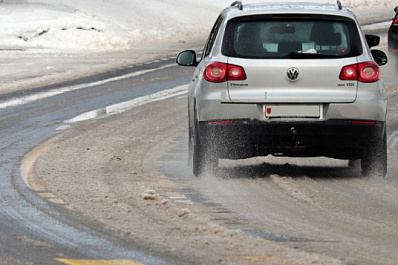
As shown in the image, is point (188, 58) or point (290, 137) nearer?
point (290, 137)

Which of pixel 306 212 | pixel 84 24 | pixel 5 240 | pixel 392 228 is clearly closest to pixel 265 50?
pixel 306 212

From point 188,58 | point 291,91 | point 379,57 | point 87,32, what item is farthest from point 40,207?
point 87,32

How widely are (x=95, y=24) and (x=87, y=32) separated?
95 centimetres

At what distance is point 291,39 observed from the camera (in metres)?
10.0

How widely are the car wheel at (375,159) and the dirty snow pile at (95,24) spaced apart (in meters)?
19.3

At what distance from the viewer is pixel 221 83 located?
995 cm

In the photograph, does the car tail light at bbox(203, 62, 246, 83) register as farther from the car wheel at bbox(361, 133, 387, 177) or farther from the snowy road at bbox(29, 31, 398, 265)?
the car wheel at bbox(361, 133, 387, 177)

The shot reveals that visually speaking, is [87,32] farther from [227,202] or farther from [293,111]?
[227,202]

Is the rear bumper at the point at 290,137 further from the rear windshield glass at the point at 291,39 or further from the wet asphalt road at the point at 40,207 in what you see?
the wet asphalt road at the point at 40,207

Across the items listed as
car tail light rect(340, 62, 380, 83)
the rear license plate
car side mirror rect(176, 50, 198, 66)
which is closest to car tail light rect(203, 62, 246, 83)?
the rear license plate

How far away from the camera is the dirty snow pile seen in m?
29.9

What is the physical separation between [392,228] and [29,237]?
2.33 m

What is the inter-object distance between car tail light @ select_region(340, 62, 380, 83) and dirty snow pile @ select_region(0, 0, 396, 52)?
19411 mm

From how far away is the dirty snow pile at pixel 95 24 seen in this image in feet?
98.2
